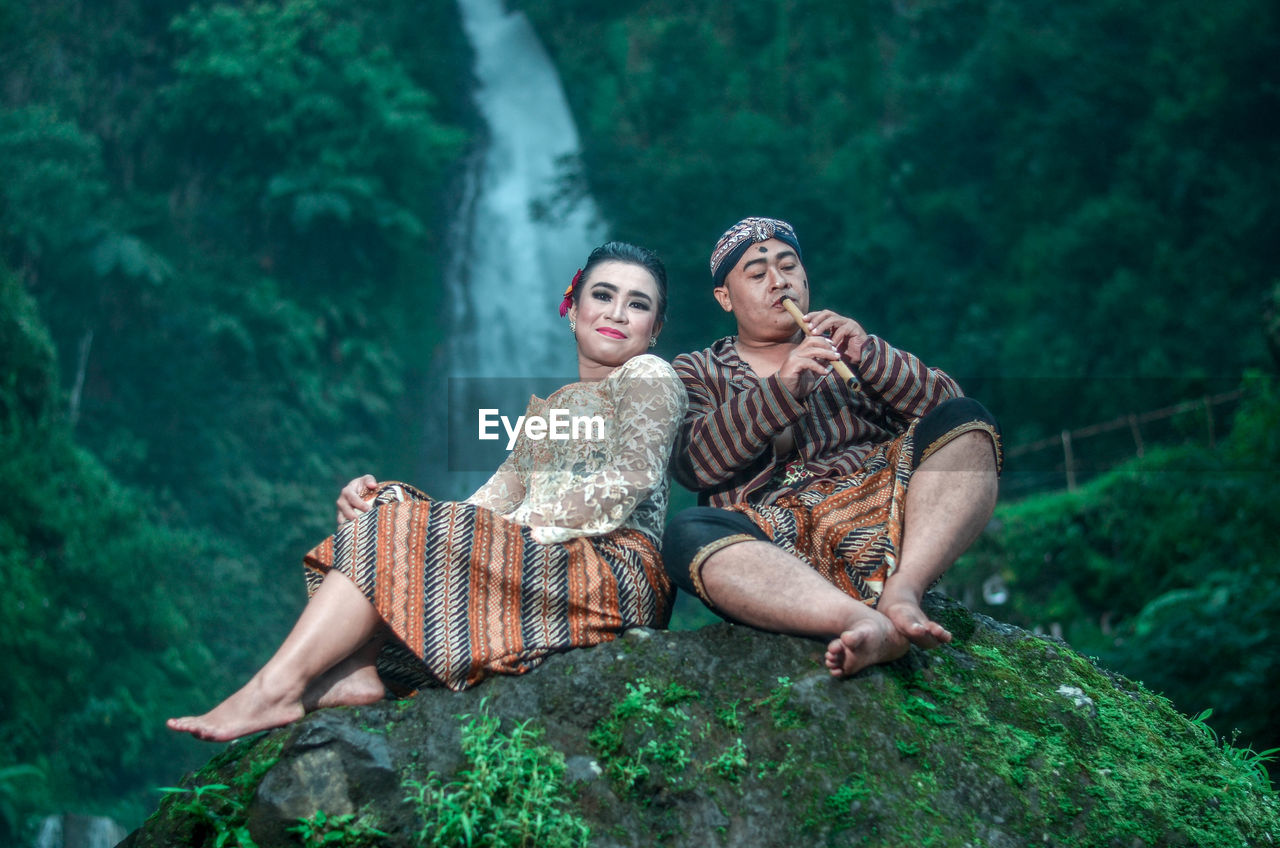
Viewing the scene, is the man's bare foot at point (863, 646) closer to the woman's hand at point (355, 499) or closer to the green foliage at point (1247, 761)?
the green foliage at point (1247, 761)

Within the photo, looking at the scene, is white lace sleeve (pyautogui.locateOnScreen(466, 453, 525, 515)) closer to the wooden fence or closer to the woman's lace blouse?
the woman's lace blouse

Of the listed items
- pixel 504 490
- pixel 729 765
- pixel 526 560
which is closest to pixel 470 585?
pixel 526 560

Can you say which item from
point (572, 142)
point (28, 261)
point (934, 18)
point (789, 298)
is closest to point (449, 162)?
point (572, 142)

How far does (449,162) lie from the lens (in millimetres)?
19766

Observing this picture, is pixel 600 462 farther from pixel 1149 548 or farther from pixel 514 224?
pixel 514 224

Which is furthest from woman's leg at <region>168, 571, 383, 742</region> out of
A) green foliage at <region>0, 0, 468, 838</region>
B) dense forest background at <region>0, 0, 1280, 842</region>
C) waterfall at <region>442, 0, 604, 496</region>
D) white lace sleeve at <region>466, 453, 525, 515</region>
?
waterfall at <region>442, 0, 604, 496</region>

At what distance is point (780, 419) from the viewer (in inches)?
108

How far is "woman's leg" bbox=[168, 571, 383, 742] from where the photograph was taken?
7.86ft

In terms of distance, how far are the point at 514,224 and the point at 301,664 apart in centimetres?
1772

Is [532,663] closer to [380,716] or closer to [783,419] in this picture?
[380,716]

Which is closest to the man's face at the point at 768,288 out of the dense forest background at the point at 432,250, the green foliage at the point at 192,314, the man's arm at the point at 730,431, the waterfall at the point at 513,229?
the man's arm at the point at 730,431

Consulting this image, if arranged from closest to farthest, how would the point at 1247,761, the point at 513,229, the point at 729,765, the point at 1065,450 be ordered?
the point at 729,765 → the point at 1247,761 → the point at 1065,450 → the point at 513,229

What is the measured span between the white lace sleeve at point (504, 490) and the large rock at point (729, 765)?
60cm

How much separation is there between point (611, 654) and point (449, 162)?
18.3 m
